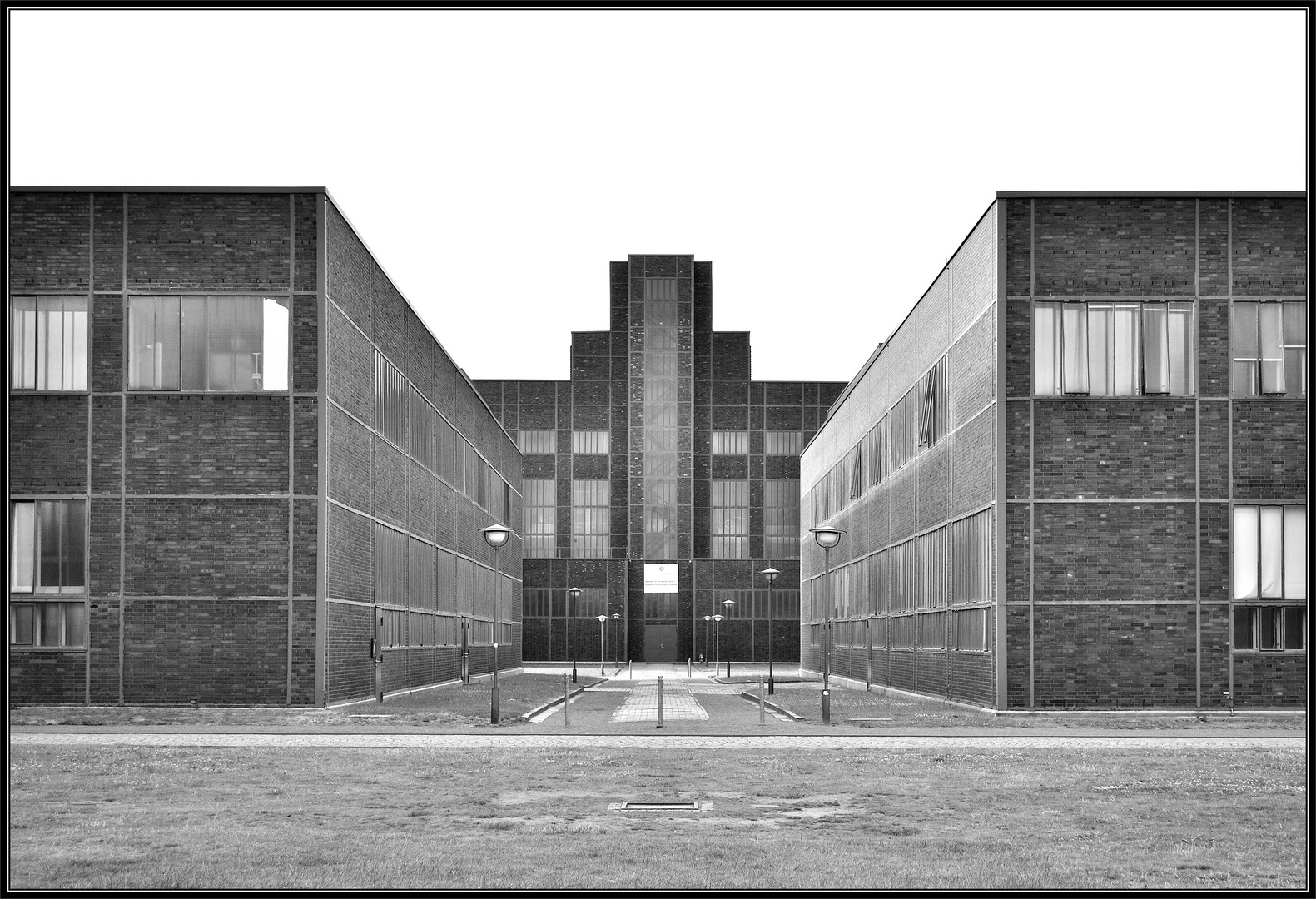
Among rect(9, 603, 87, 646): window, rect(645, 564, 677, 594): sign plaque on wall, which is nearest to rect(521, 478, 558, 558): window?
rect(645, 564, 677, 594): sign plaque on wall

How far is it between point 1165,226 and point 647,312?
70060 millimetres

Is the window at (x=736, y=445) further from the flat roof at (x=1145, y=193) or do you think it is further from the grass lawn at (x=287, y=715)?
the flat roof at (x=1145, y=193)

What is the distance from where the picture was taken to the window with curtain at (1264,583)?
32000 mm

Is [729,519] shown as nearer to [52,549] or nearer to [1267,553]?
[1267,553]

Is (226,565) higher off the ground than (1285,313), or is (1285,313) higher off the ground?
(1285,313)

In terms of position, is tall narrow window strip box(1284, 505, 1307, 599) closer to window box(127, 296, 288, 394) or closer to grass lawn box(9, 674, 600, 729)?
grass lawn box(9, 674, 600, 729)

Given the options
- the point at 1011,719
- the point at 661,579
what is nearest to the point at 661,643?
the point at 661,579

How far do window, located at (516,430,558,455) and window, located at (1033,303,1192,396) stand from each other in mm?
71166

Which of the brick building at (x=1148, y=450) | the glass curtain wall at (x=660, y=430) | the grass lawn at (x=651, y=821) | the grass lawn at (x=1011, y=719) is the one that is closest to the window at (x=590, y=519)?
the glass curtain wall at (x=660, y=430)

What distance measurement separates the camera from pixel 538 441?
10188 centimetres

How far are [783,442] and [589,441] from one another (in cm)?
1338

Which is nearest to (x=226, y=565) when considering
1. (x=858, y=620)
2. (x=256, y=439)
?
(x=256, y=439)

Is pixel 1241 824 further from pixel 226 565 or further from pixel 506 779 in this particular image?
pixel 226 565

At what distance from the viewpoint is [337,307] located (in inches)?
1328
